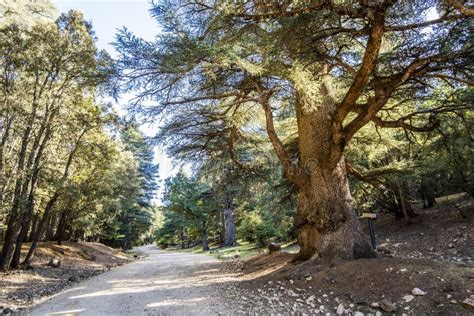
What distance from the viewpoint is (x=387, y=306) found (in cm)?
377

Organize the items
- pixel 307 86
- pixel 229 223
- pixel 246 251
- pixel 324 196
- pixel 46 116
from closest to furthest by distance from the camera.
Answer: pixel 307 86, pixel 324 196, pixel 46 116, pixel 246 251, pixel 229 223

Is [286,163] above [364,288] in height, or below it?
above

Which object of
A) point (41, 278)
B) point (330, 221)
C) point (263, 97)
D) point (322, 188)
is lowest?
point (41, 278)

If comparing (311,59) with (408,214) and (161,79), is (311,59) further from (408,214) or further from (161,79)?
(408,214)

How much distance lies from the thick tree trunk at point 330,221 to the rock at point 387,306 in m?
1.71

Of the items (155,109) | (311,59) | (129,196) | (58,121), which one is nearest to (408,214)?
(311,59)

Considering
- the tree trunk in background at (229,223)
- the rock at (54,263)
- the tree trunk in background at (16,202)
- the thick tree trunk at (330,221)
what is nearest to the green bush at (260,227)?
the tree trunk in background at (229,223)

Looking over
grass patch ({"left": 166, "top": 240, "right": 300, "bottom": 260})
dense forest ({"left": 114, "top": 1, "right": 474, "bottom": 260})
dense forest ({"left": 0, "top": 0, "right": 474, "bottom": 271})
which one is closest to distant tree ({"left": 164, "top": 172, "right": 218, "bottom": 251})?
grass patch ({"left": 166, "top": 240, "right": 300, "bottom": 260})

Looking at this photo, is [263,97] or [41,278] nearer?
[263,97]

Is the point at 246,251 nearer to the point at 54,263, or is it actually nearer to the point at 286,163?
the point at 54,263

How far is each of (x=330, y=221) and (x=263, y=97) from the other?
9.79ft

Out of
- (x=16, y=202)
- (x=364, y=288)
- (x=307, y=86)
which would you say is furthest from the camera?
(x=16, y=202)

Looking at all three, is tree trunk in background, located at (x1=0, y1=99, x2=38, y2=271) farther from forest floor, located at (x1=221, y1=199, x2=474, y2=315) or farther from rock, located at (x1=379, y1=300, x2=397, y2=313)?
rock, located at (x1=379, y1=300, x2=397, y2=313)

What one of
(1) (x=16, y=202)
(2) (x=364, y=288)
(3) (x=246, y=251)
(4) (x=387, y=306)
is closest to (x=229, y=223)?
(3) (x=246, y=251)
